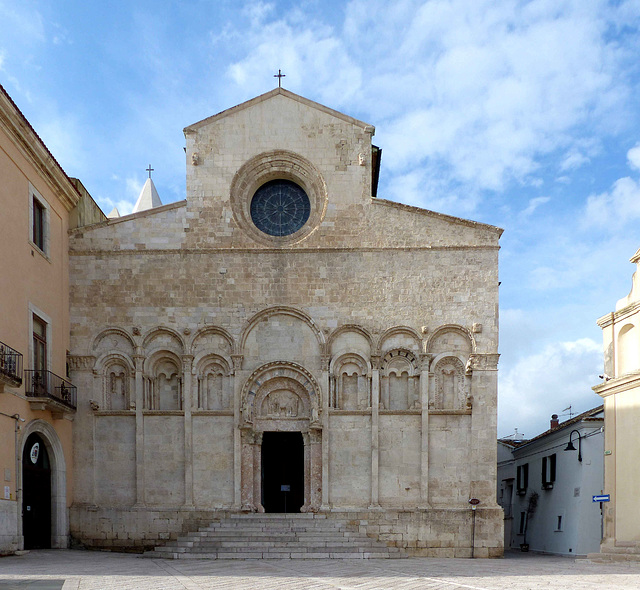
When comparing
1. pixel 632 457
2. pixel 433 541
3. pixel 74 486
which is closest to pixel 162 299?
pixel 74 486

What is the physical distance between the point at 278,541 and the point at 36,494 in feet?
20.1

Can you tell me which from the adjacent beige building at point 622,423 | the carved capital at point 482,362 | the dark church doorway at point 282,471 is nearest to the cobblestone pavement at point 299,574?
the adjacent beige building at point 622,423

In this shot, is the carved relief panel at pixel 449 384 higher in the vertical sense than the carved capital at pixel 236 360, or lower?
lower

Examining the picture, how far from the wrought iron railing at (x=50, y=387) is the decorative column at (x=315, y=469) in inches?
251

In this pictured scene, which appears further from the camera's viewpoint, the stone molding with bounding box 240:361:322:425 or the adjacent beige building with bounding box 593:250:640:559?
the stone molding with bounding box 240:361:322:425

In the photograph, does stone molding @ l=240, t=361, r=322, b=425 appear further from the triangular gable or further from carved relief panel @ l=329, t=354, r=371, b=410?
the triangular gable

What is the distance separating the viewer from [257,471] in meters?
21.8

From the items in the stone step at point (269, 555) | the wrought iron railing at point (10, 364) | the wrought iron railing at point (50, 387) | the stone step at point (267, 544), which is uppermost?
the wrought iron railing at point (10, 364)

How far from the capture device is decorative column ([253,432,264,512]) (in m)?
21.6

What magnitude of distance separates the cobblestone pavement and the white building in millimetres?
5624

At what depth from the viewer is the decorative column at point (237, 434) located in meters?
21.4

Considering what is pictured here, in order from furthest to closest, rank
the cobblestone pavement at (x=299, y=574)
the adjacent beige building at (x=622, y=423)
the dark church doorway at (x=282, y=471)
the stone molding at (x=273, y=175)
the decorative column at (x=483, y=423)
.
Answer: the stone molding at (x=273, y=175) → the dark church doorway at (x=282, y=471) → the decorative column at (x=483, y=423) → the adjacent beige building at (x=622, y=423) → the cobblestone pavement at (x=299, y=574)

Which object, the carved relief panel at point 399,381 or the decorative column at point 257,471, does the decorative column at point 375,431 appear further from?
the decorative column at point 257,471

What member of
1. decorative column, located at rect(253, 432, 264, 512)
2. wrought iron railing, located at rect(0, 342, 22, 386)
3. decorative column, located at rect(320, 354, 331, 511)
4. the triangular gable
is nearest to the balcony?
wrought iron railing, located at rect(0, 342, 22, 386)
